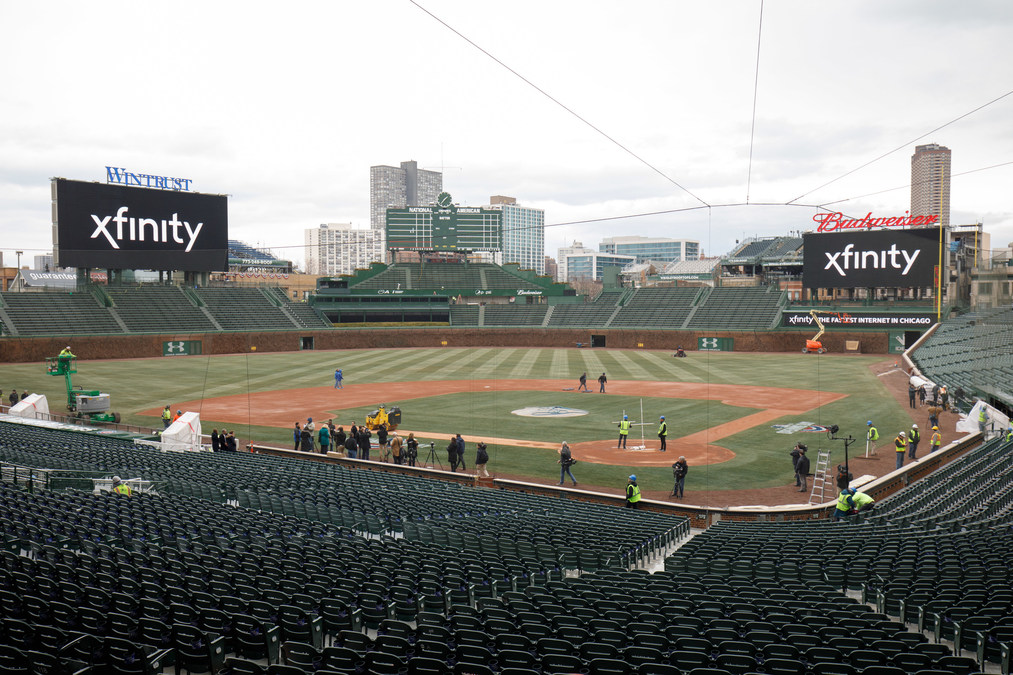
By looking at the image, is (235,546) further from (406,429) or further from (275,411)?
(275,411)

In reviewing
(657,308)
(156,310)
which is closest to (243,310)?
(156,310)

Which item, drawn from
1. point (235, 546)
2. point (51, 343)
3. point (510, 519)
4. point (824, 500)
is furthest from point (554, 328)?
point (235, 546)

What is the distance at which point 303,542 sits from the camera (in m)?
12.5

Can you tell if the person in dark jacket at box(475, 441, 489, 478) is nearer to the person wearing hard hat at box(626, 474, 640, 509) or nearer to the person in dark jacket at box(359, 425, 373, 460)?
the person in dark jacket at box(359, 425, 373, 460)

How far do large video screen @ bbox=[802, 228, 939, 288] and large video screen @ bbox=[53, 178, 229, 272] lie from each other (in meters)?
60.1

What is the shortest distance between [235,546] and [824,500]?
1749cm

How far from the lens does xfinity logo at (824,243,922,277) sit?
67250 millimetres

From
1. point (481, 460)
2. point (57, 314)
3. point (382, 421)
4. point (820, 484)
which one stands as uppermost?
point (57, 314)

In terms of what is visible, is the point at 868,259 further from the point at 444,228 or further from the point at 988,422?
the point at 444,228

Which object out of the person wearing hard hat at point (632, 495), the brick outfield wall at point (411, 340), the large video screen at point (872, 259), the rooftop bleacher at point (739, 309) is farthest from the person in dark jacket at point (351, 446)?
the rooftop bleacher at point (739, 309)

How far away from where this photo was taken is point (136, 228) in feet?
223

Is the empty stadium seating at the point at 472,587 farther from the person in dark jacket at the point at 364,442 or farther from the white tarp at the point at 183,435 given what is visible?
the white tarp at the point at 183,435

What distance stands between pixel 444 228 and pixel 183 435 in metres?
73.5

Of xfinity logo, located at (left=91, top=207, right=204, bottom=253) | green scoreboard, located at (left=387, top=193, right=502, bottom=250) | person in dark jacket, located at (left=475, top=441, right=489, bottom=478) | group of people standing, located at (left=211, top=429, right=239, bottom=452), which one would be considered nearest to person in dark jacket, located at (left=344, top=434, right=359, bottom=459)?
group of people standing, located at (left=211, top=429, right=239, bottom=452)
